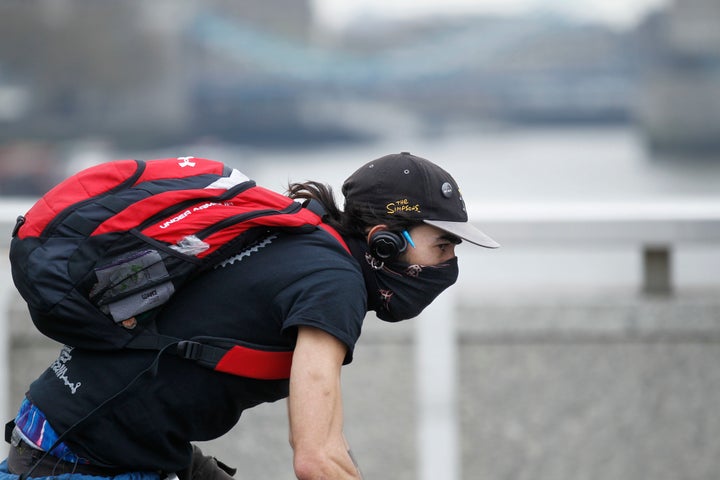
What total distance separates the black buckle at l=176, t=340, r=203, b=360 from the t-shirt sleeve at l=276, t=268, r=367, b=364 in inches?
7.8

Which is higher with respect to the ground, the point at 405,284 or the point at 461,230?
the point at 461,230

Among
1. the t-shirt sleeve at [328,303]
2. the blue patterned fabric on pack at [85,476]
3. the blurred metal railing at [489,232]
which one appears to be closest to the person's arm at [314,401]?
the t-shirt sleeve at [328,303]

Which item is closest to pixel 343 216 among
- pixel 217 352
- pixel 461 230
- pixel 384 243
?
pixel 384 243

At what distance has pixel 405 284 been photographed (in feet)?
7.52

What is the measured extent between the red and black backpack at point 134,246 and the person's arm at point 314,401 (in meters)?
0.17

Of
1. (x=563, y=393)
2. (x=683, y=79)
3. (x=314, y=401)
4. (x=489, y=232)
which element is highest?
(x=314, y=401)

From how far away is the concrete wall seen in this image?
4102 mm

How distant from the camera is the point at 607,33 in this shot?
1134 cm

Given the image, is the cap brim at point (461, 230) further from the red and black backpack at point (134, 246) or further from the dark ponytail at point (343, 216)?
the red and black backpack at point (134, 246)

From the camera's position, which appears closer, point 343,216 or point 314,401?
point 314,401

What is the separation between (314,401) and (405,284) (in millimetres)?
434

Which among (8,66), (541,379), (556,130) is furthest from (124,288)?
(8,66)

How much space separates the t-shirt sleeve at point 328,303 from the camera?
77.7 inches

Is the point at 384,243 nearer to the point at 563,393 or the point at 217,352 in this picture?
the point at 217,352
